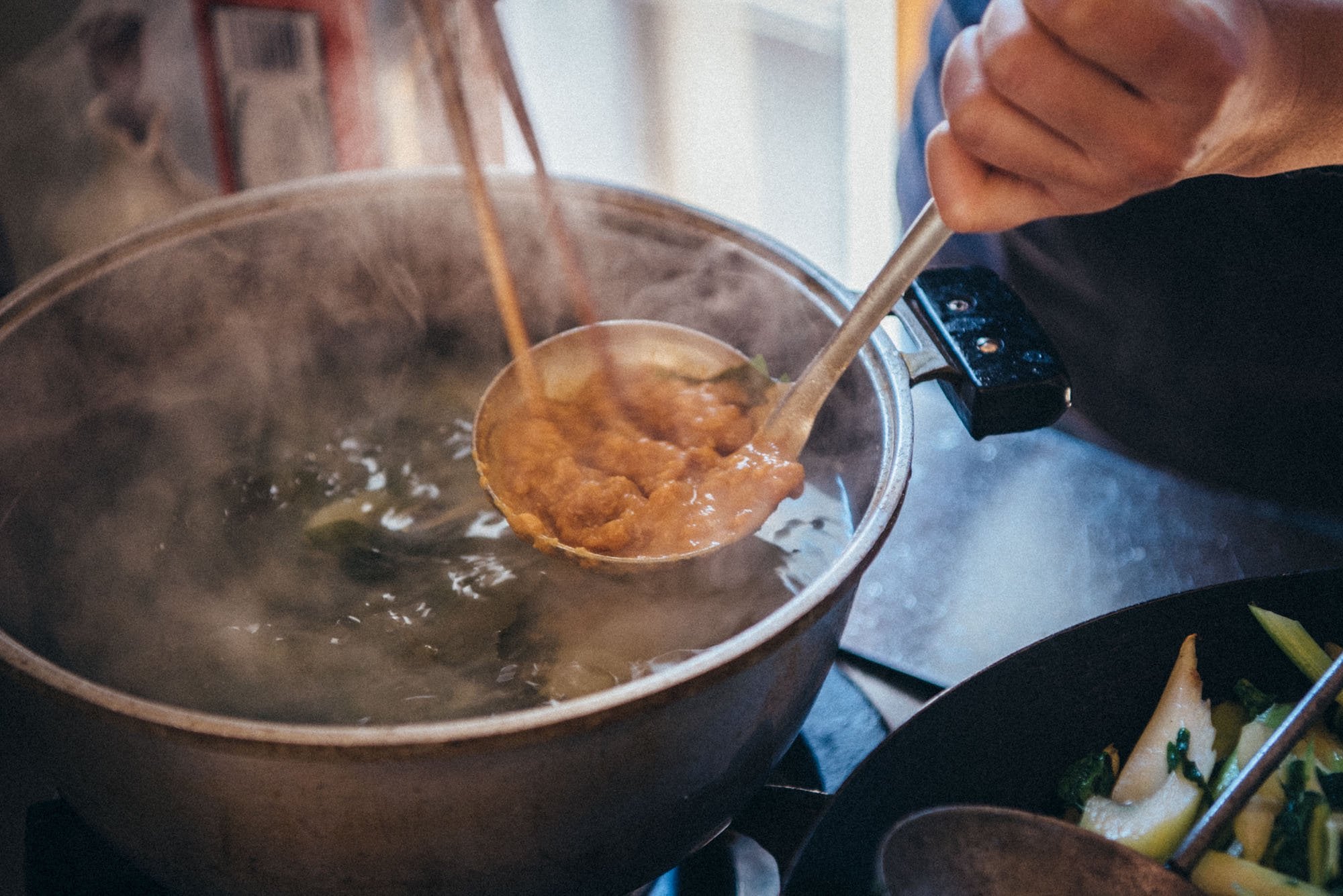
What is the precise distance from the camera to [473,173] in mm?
1134

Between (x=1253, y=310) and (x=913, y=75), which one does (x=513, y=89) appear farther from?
(x=913, y=75)

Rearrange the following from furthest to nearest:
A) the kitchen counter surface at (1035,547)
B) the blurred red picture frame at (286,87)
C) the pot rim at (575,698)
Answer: the blurred red picture frame at (286,87) → the kitchen counter surface at (1035,547) → the pot rim at (575,698)

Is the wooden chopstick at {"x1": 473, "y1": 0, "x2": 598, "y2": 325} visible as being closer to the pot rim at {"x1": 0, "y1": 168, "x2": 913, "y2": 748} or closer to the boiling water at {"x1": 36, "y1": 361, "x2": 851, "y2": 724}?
the pot rim at {"x1": 0, "y1": 168, "x2": 913, "y2": 748}

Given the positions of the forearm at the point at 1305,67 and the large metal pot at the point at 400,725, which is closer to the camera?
the large metal pot at the point at 400,725

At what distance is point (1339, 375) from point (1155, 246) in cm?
31

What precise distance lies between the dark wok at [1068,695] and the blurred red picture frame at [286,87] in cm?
185

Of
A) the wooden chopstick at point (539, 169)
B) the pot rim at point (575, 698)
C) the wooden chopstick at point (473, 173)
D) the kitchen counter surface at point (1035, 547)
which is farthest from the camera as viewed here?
the kitchen counter surface at point (1035, 547)

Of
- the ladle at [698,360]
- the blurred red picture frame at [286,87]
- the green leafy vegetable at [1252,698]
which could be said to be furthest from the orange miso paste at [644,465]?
the blurred red picture frame at [286,87]

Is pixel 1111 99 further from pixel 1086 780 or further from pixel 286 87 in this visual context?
pixel 286 87

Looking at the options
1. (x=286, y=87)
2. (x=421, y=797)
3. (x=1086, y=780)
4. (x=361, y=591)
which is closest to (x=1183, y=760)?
(x=1086, y=780)

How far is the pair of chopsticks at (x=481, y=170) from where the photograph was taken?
1.00m

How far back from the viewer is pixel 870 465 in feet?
3.71

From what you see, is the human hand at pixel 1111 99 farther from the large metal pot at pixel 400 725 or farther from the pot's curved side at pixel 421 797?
the pot's curved side at pixel 421 797

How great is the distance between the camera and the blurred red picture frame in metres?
1.92
